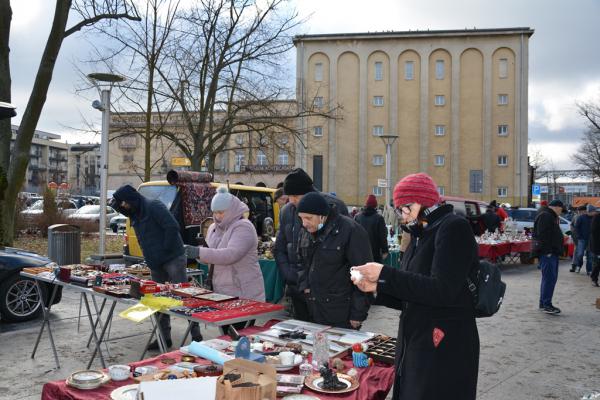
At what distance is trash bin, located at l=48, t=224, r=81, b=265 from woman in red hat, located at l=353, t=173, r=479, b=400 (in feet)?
29.8

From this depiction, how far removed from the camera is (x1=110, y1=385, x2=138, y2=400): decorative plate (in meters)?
2.40

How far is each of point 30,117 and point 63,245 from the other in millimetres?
3212

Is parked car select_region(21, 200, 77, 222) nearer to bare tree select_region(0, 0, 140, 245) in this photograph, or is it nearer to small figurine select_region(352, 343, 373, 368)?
bare tree select_region(0, 0, 140, 245)

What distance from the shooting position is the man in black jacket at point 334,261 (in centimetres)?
380

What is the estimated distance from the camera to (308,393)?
8.25 ft

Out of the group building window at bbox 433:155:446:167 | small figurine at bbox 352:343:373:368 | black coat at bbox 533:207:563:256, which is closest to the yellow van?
black coat at bbox 533:207:563:256

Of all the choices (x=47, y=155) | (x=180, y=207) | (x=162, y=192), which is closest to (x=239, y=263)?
(x=180, y=207)

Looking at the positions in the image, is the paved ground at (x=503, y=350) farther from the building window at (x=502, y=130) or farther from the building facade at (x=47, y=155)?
the building facade at (x=47, y=155)

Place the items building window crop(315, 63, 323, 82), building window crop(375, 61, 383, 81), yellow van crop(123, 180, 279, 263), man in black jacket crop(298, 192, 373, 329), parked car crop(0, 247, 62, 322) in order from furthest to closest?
building window crop(375, 61, 383, 81)
building window crop(315, 63, 323, 82)
yellow van crop(123, 180, 279, 263)
parked car crop(0, 247, 62, 322)
man in black jacket crop(298, 192, 373, 329)

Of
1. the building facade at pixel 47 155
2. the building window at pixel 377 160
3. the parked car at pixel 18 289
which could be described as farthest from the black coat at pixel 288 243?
the building facade at pixel 47 155

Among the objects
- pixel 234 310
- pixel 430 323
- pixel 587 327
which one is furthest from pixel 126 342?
pixel 587 327

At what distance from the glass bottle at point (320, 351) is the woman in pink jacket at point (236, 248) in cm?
176

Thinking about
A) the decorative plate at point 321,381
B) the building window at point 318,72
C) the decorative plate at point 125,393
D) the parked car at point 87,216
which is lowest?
the parked car at point 87,216

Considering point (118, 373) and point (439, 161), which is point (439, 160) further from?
point (118, 373)
